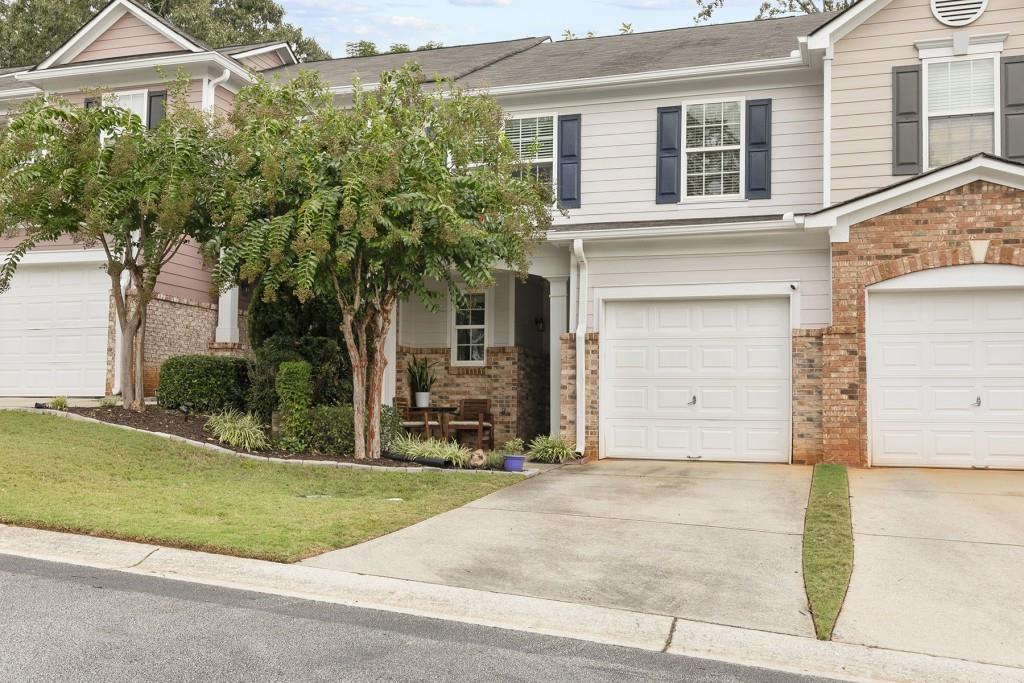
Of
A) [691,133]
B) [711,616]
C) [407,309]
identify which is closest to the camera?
[711,616]

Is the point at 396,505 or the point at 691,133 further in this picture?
the point at 691,133

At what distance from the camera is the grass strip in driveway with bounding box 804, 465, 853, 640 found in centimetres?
579

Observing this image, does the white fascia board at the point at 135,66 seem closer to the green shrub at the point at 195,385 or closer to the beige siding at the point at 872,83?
the green shrub at the point at 195,385

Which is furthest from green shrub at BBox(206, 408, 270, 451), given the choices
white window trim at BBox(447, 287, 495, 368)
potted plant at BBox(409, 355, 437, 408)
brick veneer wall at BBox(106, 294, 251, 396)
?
white window trim at BBox(447, 287, 495, 368)

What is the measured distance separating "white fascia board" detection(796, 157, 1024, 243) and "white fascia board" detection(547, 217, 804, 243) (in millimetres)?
408

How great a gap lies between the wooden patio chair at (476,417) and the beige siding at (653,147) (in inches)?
142

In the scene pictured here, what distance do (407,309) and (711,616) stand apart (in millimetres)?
12029

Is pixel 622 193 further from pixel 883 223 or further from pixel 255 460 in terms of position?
pixel 255 460

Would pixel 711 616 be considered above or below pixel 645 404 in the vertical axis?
below

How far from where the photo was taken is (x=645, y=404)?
1349cm

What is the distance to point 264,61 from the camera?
763 inches

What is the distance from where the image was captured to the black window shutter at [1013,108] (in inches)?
484

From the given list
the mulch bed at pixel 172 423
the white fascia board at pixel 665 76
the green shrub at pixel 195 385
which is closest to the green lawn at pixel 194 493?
the mulch bed at pixel 172 423

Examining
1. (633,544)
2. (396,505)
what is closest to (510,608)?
(633,544)
